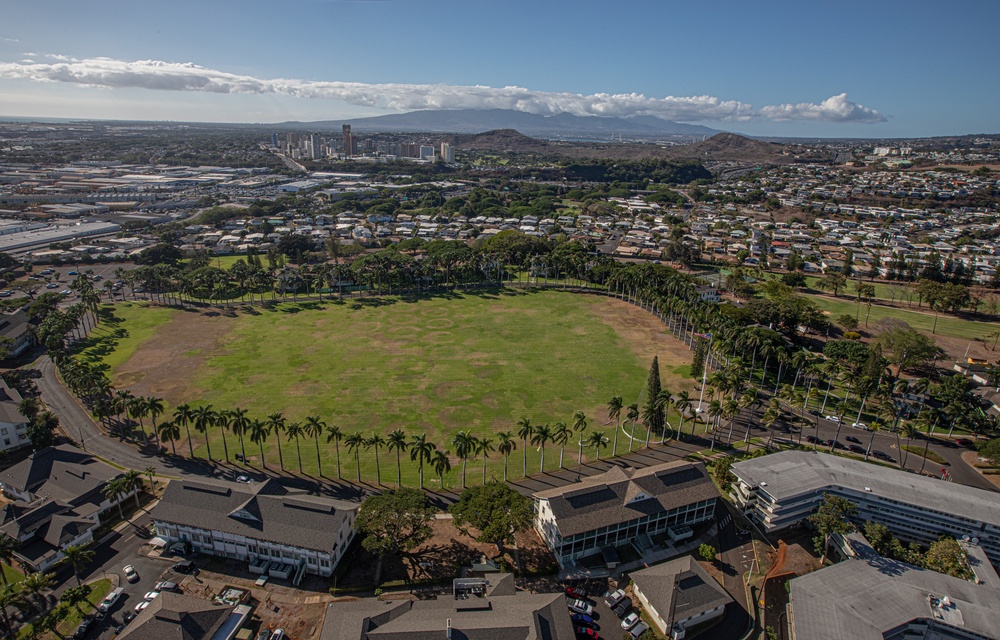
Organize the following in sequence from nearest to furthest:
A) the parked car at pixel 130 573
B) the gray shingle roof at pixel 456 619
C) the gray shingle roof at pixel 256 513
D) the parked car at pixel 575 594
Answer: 1. the gray shingle roof at pixel 456 619
2. the parked car at pixel 575 594
3. the parked car at pixel 130 573
4. the gray shingle roof at pixel 256 513

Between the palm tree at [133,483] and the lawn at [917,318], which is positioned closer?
the palm tree at [133,483]

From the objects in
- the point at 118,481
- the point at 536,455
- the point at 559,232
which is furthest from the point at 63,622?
the point at 559,232

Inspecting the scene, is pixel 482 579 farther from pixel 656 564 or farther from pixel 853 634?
pixel 853 634

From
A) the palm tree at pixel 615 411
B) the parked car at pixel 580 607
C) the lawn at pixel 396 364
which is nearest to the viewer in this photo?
the parked car at pixel 580 607

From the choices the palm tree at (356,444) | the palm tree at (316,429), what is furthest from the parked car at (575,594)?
the palm tree at (316,429)

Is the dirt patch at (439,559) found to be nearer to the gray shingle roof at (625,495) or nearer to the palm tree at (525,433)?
the gray shingle roof at (625,495)

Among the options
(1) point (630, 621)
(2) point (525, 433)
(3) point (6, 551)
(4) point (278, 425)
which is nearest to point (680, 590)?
(1) point (630, 621)
